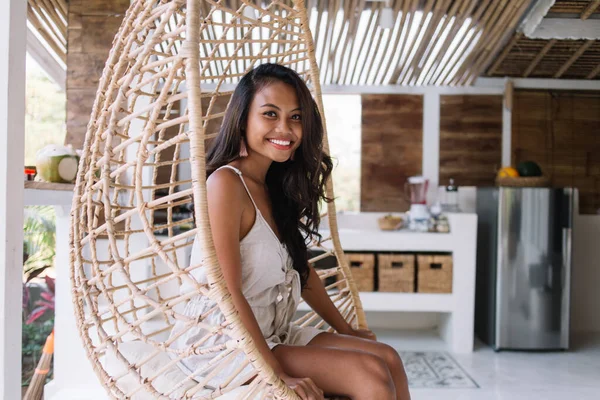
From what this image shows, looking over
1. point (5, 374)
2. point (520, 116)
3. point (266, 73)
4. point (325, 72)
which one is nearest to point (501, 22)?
point (520, 116)

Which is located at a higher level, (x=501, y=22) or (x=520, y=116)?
(x=501, y=22)

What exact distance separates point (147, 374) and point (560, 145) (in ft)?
13.9

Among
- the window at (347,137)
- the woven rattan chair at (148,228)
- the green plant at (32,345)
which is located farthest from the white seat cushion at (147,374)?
the window at (347,137)

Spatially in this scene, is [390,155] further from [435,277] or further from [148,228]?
[148,228]

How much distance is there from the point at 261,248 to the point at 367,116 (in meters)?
3.50

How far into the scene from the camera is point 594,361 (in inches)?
152

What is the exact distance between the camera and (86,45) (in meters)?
3.03

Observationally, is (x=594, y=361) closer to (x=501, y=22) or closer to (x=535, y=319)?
(x=535, y=319)

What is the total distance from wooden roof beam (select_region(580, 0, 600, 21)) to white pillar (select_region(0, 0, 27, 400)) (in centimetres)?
362

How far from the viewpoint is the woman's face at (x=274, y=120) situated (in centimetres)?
152

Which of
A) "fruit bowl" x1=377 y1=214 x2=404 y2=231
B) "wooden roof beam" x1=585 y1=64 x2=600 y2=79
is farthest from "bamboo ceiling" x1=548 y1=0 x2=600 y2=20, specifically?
"fruit bowl" x1=377 y1=214 x2=404 y2=231

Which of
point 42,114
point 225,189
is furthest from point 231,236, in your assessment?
point 42,114

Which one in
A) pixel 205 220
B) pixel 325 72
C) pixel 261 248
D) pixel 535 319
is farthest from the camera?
pixel 325 72

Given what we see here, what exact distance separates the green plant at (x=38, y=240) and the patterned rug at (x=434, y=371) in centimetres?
199
